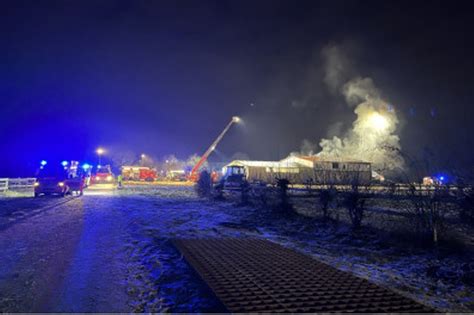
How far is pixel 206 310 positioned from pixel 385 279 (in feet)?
10.8

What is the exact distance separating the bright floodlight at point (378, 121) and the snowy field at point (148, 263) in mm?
48658

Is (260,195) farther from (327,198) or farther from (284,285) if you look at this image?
(284,285)

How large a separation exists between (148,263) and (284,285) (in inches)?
112

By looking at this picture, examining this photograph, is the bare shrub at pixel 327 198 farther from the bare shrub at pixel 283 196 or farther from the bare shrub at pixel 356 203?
the bare shrub at pixel 283 196

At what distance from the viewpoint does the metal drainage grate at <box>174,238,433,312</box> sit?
4.18 meters

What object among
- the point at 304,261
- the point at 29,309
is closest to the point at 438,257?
the point at 304,261

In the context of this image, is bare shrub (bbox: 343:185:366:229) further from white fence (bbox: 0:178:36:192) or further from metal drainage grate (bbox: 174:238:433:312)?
white fence (bbox: 0:178:36:192)

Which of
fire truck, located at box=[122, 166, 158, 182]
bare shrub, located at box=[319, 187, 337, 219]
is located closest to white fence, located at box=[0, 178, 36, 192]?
fire truck, located at box=[122, 166, 158, 182]

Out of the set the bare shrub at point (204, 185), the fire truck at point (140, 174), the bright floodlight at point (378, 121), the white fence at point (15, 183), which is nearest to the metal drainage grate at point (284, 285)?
the bare shrub at point (204, 185)

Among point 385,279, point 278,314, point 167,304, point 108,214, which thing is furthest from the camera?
point 108,214

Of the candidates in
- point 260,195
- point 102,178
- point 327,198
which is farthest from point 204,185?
point 327,198

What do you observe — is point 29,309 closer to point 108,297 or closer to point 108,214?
point 108,297

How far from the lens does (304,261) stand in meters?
6.41

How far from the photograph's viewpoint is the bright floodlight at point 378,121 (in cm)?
5378
